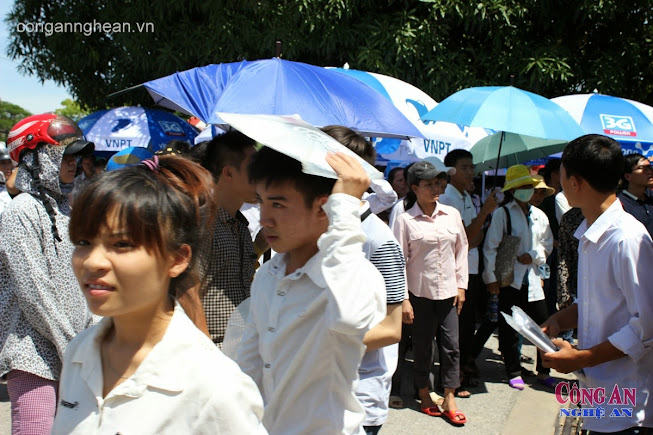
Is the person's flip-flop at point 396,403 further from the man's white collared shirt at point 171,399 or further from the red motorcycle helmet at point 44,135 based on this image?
the man's white collared shirt at point 171,399

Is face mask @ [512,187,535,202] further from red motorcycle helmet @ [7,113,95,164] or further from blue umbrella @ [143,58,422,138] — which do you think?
red motorcycle helmet @ [7,113,95,164]

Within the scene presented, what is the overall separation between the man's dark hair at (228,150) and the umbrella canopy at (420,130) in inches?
152

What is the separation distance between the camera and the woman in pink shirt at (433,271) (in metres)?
5.23

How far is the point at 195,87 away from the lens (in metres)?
5.12

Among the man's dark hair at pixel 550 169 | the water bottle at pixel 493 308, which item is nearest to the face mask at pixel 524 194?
the water bottle at pixel 493 308

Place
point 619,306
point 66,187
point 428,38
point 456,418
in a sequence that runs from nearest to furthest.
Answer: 1. point 619,306
2. point 66,187
3. point 456,418
4. point 428,38

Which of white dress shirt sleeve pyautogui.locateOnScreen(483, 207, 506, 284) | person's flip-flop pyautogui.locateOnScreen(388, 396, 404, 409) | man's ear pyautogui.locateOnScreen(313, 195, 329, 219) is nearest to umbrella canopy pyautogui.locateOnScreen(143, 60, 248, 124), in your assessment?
white dress shirt sleeve pyautogui.locateOnScreen(483, 207, 506, 284)

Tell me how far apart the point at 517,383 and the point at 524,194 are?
6.09ft

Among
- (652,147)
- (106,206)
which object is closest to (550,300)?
(652,147)

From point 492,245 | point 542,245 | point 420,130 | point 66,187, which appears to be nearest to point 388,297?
point 66,187

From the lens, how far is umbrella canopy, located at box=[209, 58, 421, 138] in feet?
14.1

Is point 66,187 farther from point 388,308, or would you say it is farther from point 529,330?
point 529,330

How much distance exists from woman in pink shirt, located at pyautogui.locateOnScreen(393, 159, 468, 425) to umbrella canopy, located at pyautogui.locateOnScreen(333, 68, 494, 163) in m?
1.69

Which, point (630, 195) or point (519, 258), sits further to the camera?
point (519, 258)
